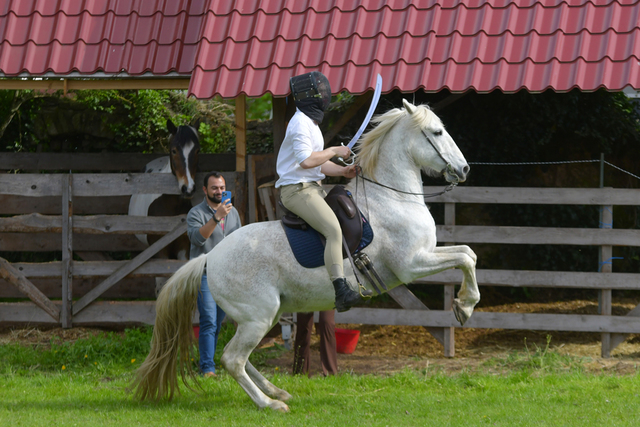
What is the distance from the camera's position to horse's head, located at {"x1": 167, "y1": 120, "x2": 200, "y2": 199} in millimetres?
7297

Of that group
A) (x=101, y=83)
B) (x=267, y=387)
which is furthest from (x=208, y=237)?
(x=101, y=83)

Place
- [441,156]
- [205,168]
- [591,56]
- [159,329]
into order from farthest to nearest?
[205,168] < [591,56] < [159,329] < [441,156]

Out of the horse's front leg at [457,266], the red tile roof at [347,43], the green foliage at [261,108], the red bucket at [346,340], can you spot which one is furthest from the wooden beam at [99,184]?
the green foliage at [261,108]

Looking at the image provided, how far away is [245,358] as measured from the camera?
518 centimetres

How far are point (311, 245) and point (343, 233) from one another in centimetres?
26

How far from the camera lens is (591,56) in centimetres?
669

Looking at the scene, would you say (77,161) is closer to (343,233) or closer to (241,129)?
(241,129)

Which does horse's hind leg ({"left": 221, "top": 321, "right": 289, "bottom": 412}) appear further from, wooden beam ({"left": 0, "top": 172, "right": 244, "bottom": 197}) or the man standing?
wooden beam ({"left": 0, "top": 172, "right": 244, "bottom": 197})

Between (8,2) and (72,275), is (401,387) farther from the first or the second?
(8,2)

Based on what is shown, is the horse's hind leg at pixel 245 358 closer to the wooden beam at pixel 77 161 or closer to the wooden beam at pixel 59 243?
the wooden beam at pixel 59 243

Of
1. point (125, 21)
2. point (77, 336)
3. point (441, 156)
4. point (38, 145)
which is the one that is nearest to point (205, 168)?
point (125, 21)

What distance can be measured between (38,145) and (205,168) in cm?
371

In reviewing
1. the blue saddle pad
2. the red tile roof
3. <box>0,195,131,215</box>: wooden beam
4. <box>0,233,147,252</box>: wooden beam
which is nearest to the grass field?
the blue saddle pad

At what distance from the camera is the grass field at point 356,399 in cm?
489
